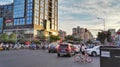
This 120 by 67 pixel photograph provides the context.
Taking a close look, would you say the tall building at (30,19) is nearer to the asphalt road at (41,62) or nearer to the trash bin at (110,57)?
the asphalt road at (41,62)

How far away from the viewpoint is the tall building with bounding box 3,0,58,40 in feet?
384

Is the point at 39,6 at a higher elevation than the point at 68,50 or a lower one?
higher

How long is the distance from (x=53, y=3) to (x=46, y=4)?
8677 millimetres

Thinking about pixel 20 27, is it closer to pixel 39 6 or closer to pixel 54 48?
pixel 39 6

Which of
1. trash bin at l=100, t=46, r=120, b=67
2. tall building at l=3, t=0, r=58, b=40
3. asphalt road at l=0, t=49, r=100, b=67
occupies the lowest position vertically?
asphalt road at l=0, t=49, r=100, b=67

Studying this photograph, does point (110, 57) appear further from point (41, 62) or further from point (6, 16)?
point (6, 16)

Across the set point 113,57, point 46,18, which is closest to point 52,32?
point 46,18

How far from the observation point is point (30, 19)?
117250mm

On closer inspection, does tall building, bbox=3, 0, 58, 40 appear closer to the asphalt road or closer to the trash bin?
the asphalt road

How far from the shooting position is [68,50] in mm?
29250

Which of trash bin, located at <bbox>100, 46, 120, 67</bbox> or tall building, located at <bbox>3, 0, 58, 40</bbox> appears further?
tall building, located at <bbox>3, 0, 58, 40</bbox>

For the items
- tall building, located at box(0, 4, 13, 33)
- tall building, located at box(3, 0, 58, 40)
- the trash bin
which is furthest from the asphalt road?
tall building, located at box(0, 4, 13, 33)

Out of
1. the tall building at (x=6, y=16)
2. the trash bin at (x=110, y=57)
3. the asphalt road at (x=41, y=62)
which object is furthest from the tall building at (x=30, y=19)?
the trash bin at (x=110, y=57)

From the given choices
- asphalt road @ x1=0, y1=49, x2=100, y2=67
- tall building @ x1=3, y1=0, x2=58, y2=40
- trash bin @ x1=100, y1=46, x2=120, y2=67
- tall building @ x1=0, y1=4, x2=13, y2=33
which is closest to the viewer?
trash bin @ x1=100, y1=46, x2=120, y2=67
